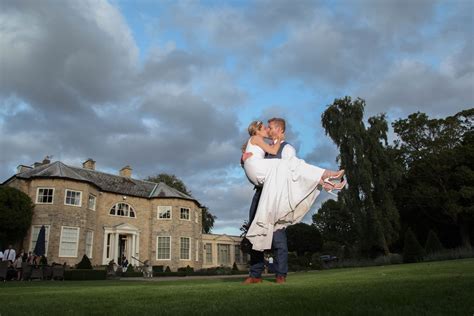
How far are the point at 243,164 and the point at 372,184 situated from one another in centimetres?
2696

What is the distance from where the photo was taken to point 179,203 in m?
35.0

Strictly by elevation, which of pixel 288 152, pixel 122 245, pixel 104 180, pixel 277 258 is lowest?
pixel 277 258

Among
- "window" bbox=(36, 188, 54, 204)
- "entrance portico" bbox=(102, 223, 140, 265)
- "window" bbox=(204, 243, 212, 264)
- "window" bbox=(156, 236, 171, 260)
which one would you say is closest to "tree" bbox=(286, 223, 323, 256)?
"window" bbox=(204, 243, 212, 264)

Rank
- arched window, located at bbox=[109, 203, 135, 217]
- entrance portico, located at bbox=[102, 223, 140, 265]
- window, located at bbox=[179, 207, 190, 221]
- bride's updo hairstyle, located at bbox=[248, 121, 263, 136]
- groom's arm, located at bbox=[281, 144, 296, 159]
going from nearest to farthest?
groom's arm, located at bbox=[281, 144, 296, 159] → bride's updo hairstyle, located at bbox=[248, 121, 263, 136] → entrance portico, located at bbox=[102, 223, 140, 265] → arched window, located at bbox=[109, 203, 135, 217] → window, located at bbox=[179, 207, 190, 221]

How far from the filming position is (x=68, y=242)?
2723 centimetres

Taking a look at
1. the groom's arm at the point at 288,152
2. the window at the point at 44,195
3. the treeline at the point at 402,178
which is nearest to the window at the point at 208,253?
the treeline at the point at 402,178

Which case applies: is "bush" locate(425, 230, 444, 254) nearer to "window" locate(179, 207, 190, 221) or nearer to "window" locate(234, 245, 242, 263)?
"window" locate(179, 207, 190, 221)

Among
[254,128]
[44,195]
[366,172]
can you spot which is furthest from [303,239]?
[254,128]

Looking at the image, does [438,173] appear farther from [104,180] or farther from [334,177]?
[334,177]

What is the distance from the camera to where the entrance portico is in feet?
102

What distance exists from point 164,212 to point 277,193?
98.1 ft

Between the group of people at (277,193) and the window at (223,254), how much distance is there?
128 feet

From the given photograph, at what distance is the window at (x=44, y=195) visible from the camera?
27.4 m

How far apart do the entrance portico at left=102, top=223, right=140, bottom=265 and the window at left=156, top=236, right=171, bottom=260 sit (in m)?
1.70
